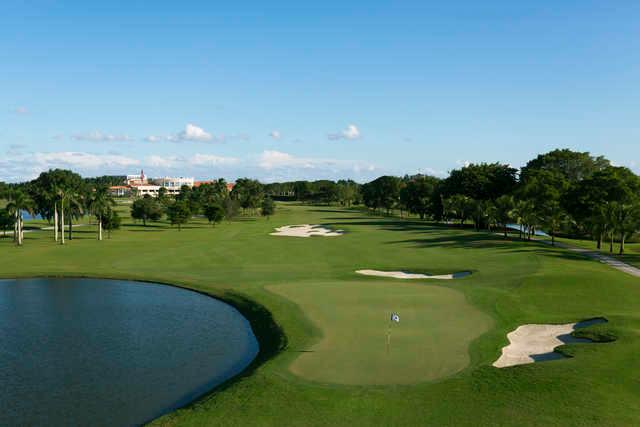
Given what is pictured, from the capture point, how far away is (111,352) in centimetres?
2639

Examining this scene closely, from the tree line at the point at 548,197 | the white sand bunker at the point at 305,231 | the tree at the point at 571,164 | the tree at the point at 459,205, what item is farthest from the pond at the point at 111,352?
the tree at the point at 571,164

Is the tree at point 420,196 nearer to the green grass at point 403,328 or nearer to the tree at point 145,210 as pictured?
the green grass at point 403,328

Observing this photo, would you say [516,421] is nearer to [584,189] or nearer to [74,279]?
[74,279]

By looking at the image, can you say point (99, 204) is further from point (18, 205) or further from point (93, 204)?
point (18, 205)

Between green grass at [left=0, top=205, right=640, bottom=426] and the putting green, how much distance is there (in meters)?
0.11

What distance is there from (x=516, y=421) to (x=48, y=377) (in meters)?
20.9

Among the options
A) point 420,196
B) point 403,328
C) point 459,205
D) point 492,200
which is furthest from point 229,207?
point 403,328

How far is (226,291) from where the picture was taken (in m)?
40.9

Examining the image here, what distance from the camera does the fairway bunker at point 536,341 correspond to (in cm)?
2381

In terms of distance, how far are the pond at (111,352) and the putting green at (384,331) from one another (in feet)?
15.4

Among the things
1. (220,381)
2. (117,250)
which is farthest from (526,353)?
(117,250)

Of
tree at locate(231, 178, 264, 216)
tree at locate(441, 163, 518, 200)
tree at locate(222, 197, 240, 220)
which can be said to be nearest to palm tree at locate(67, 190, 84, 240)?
tree at locate(222, 197, 240, 220)

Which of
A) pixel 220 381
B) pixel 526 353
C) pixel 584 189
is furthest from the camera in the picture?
pixel 584 189

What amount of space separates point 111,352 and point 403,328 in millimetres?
16676
